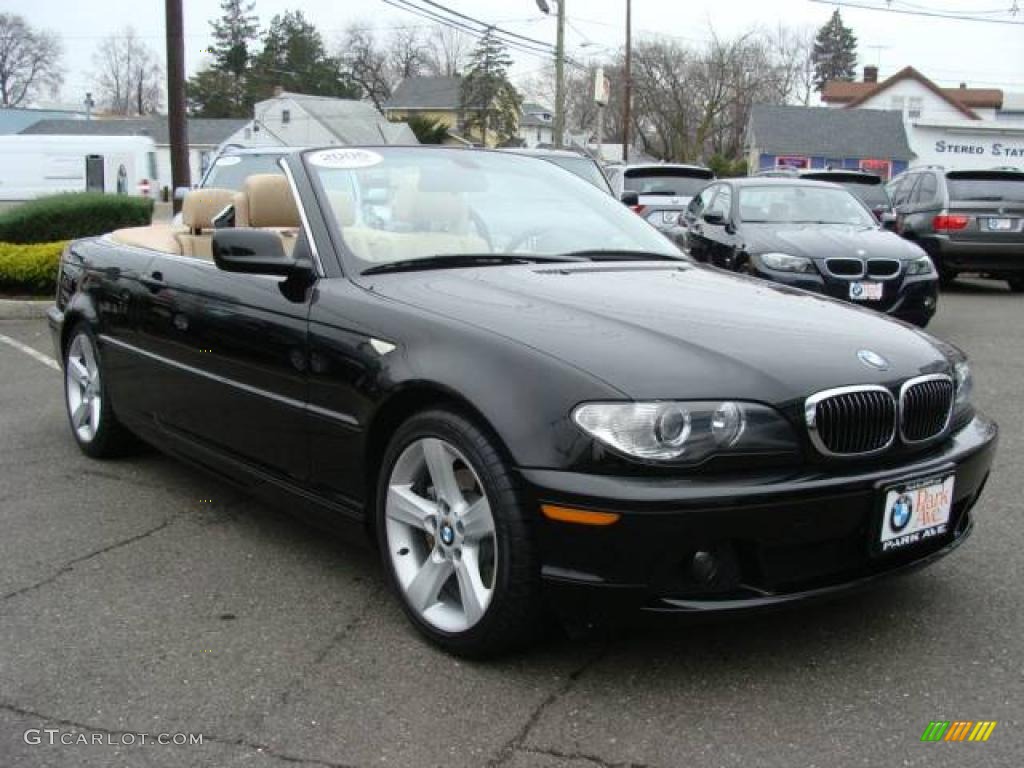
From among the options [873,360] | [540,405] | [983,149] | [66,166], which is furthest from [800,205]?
[983,149]

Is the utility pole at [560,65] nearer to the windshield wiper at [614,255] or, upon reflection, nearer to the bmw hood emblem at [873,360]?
the windshield wiper at [614,255]

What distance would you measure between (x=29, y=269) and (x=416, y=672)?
372 inches

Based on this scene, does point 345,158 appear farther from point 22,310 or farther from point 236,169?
point 22,310

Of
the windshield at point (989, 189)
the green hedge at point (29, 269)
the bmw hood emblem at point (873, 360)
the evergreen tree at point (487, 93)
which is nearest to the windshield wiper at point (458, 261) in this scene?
the bmw hood emblem at point (873, 360)

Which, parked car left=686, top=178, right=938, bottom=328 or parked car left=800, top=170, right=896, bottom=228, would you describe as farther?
parked car left=800, top=170, right=896, bottom=228

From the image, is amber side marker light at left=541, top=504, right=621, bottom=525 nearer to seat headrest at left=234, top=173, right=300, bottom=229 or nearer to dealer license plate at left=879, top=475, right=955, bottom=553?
dealer license plate at left=879, top=475, right=955, bottom=553

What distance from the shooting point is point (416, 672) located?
2.90 metres

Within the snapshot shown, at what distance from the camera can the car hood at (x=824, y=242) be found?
848 centimetres

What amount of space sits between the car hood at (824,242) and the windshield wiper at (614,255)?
15.5 ft

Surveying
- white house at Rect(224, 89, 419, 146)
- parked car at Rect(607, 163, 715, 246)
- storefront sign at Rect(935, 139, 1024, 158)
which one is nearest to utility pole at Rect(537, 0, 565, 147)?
parked car at Rect(607, 163, 715, 246)

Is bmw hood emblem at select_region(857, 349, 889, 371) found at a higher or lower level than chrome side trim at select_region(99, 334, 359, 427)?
higher

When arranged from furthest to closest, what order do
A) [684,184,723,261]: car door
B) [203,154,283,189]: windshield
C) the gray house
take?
1. the gray house
2. [203,154,283,189]: windshield
3. [684,184,723,261]: car door

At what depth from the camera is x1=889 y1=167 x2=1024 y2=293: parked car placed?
12398mm

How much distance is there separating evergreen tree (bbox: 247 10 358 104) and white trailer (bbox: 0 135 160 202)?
142ft
